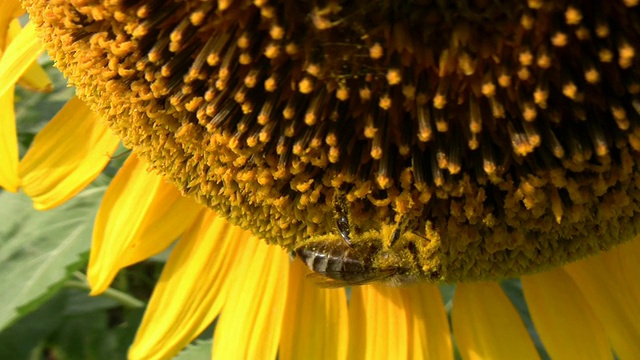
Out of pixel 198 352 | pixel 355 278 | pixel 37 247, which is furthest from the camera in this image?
pixel 37 247

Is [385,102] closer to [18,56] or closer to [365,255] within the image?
[365,255]

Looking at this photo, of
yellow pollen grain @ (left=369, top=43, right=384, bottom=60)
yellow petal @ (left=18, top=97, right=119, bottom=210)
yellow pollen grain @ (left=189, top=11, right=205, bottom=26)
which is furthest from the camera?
yellow petal @ (left=18, top=97, right=119, bottom=210)

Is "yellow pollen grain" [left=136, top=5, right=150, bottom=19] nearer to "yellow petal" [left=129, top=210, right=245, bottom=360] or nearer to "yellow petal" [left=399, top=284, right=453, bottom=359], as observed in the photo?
"yellow petal" [left=129, top=210, right=245, bottom=360]

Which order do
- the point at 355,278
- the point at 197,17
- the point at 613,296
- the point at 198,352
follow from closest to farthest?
1. the point at 197,17
2. the point at 355,278
3. the point at 613,296
4. the point at 198,352

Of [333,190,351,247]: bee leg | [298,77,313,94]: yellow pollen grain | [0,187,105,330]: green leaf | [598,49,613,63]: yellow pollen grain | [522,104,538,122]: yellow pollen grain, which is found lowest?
[0,187,105,330]: green leaf

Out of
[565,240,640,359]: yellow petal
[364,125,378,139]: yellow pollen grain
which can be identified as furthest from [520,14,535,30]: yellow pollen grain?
[565,240,640,359]: yellow petal

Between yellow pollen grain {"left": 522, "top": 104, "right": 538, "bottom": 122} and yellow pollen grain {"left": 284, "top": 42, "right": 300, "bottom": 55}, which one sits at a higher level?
yellow pollen grain {"left": 284, "top": 42, "right": 300, "bottom": 55}

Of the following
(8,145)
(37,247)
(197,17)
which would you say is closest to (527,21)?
(197,17)

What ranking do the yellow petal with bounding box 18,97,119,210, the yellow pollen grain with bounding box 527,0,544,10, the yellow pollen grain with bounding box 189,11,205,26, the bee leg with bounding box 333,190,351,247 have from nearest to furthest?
1. the yellow pollen grain with bounding box 527,0,544,10
2. the yellow pollen grain with bounding box 189,11,205,26
3. the bee leg with bounding box 333,190,351,247
4. the yellow petal with bounding box 18,97,119,210

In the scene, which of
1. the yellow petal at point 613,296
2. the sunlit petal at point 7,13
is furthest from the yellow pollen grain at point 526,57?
the sunlit petal at point 7,13
